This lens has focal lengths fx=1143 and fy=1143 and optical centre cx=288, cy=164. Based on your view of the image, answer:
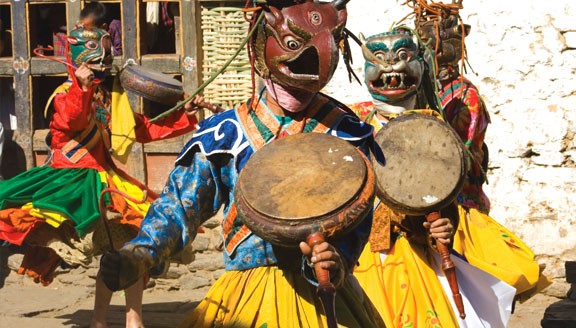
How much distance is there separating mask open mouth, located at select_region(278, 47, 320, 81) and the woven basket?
14.6ft

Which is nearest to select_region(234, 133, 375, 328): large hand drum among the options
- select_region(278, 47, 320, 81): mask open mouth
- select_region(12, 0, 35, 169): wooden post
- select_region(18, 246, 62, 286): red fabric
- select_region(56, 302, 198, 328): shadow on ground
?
select_region(278, 47, 320, 81): mask open mouth

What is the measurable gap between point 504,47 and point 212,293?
484 cm

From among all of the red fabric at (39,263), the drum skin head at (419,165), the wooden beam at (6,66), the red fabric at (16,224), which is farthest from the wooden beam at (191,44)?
the drum skin head at (419,165)

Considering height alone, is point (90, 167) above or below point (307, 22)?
below

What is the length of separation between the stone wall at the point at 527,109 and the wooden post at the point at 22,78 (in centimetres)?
251

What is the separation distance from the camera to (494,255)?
6172 mm

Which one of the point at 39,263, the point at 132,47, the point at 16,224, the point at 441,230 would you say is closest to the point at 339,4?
the point at 441,230

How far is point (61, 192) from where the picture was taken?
272 inches

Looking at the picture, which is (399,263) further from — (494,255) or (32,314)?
(32,314)

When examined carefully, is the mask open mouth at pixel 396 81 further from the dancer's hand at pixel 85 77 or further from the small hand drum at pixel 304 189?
the small hand drum at pixel 304 189

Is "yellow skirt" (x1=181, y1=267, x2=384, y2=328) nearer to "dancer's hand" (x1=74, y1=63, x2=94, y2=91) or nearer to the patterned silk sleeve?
the patterned silk sleeve

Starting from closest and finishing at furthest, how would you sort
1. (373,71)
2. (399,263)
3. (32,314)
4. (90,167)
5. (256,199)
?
(256,199) → (399,263) → (373,71) → (90,167) → (32,314)

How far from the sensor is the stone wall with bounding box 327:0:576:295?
801 centimetres

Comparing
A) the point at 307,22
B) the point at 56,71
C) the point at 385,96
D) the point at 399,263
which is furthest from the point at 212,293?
the point at 56,71
